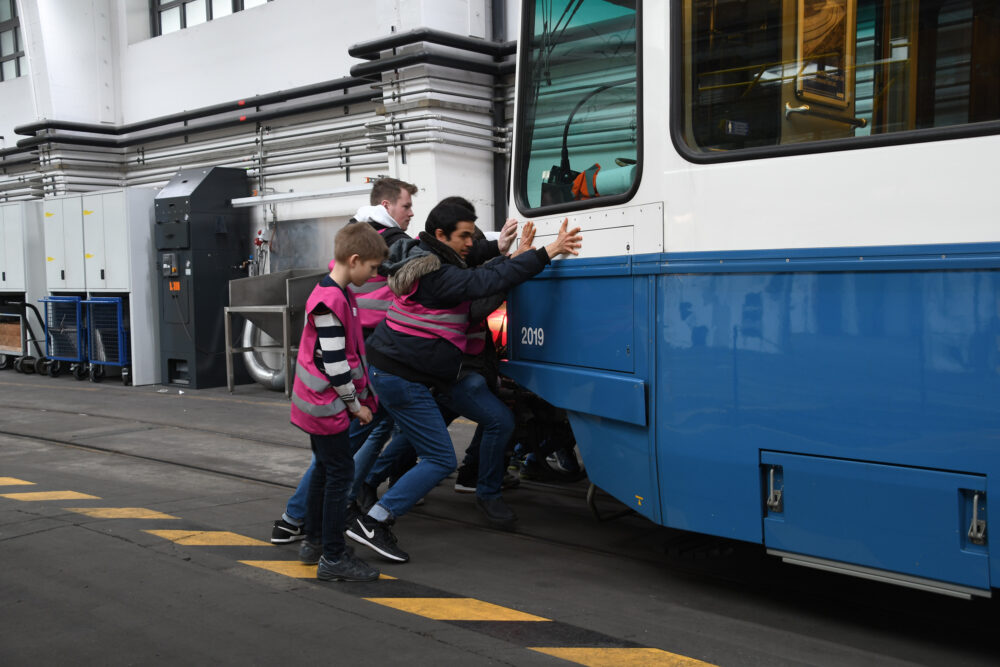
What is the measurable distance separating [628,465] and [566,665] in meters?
0.94

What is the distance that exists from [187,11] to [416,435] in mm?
12611

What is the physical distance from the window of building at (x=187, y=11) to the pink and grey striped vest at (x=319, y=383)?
35.1 feet

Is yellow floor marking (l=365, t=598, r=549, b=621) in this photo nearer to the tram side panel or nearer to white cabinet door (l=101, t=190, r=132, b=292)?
the tram side panel

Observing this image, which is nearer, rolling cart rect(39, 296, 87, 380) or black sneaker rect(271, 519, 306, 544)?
black sneaker rect(271, 519, 306, 544)

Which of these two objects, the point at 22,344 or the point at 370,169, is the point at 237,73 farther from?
the point at 22,344

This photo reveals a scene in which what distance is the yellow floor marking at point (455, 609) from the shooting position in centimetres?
378

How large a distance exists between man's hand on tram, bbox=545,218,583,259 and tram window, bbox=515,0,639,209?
13cm

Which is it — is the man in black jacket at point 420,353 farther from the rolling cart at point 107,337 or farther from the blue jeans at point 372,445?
the rolling cart at point 107,337

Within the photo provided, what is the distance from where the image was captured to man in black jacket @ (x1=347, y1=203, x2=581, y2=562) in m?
4.51

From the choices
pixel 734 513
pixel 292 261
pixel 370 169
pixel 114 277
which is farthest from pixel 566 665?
pixel 114 277

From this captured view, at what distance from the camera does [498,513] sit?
513 cm

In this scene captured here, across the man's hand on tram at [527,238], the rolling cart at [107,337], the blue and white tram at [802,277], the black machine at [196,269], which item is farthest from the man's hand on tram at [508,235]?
the rolling cart at [107,337]

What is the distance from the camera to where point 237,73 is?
13703 mm

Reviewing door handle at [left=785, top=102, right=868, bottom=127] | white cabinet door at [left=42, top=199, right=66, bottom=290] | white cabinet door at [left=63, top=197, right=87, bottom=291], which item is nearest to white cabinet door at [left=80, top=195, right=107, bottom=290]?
white cabinet door at [left=63, top=197, right=87, bottom=291]
